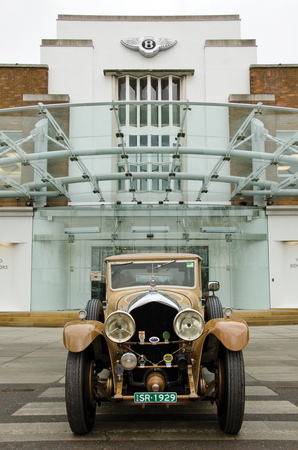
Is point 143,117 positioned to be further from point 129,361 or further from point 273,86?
A: point 129,361

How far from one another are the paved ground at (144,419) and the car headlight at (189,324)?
3.25 feet

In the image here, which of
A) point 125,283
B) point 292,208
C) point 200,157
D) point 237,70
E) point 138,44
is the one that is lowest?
point 125,283

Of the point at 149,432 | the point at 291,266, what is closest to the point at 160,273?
the point at 149,432

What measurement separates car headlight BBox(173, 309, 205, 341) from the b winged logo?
15.7 m

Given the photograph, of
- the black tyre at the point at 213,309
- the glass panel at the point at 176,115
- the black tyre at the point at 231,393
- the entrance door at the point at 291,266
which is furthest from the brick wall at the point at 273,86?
the black tyre at the point at 231,393

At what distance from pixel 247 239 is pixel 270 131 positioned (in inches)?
166

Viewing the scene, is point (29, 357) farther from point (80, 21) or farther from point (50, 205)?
point (80, 21)

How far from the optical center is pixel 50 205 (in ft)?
50.5

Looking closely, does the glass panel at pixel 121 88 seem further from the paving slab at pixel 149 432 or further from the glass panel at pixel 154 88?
the paving slab at pixel 149 432

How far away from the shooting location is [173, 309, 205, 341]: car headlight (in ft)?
12.6

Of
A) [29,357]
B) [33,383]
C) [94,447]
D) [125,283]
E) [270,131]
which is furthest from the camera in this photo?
[270,131]

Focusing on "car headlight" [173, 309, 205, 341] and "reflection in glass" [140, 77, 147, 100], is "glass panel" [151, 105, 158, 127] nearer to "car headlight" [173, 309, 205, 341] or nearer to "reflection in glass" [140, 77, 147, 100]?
"reflection in glass" [140, 77, 147, 100]

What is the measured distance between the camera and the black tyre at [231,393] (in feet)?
12.2

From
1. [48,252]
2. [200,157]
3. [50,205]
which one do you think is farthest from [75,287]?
[200,157]
